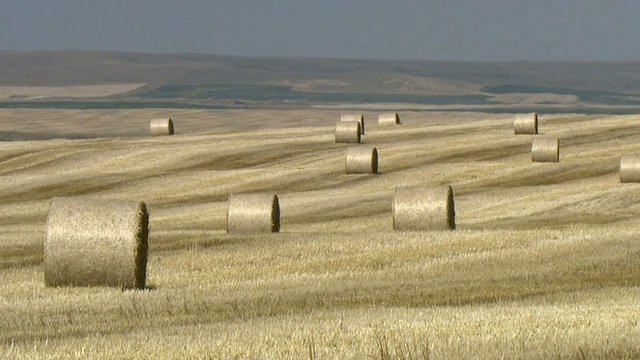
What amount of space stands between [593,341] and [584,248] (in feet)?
35.3

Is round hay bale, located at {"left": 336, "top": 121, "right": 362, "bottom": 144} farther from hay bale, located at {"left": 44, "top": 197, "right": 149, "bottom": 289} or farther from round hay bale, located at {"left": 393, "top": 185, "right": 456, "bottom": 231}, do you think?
hay bale, located at {"left": 44, "top": 197, "right": 149, "bottom": 289}

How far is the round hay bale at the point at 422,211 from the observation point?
23.5 m

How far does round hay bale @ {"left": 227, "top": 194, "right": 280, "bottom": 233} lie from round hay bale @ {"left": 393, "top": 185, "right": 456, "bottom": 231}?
211cm

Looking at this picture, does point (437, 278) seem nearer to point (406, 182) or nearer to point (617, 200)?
point (617, 200)

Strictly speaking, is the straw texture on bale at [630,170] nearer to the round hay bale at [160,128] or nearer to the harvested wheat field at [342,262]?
the harvested wheat field at [342,262]

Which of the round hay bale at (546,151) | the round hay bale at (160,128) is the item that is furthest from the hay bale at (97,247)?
the round hay bale at (160,128)

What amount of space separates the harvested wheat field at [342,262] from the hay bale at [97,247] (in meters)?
0.28

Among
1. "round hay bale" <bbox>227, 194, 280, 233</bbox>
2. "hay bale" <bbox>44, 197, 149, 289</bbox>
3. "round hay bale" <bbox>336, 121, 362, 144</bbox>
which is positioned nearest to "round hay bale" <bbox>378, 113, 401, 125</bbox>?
"round hay bale" <bbox>336, 121, 362, 144</bbox>

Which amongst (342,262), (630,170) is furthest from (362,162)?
(342,262)

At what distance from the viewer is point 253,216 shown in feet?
77.1

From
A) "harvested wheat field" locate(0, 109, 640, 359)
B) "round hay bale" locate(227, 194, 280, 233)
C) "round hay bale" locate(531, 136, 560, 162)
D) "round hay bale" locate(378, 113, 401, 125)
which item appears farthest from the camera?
"round hay bale" locate(378, 113, 401, 125)

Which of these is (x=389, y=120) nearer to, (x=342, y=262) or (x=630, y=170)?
(x=630, y=170)

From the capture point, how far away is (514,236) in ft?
69.6

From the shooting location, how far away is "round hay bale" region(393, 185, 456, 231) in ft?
77.0
